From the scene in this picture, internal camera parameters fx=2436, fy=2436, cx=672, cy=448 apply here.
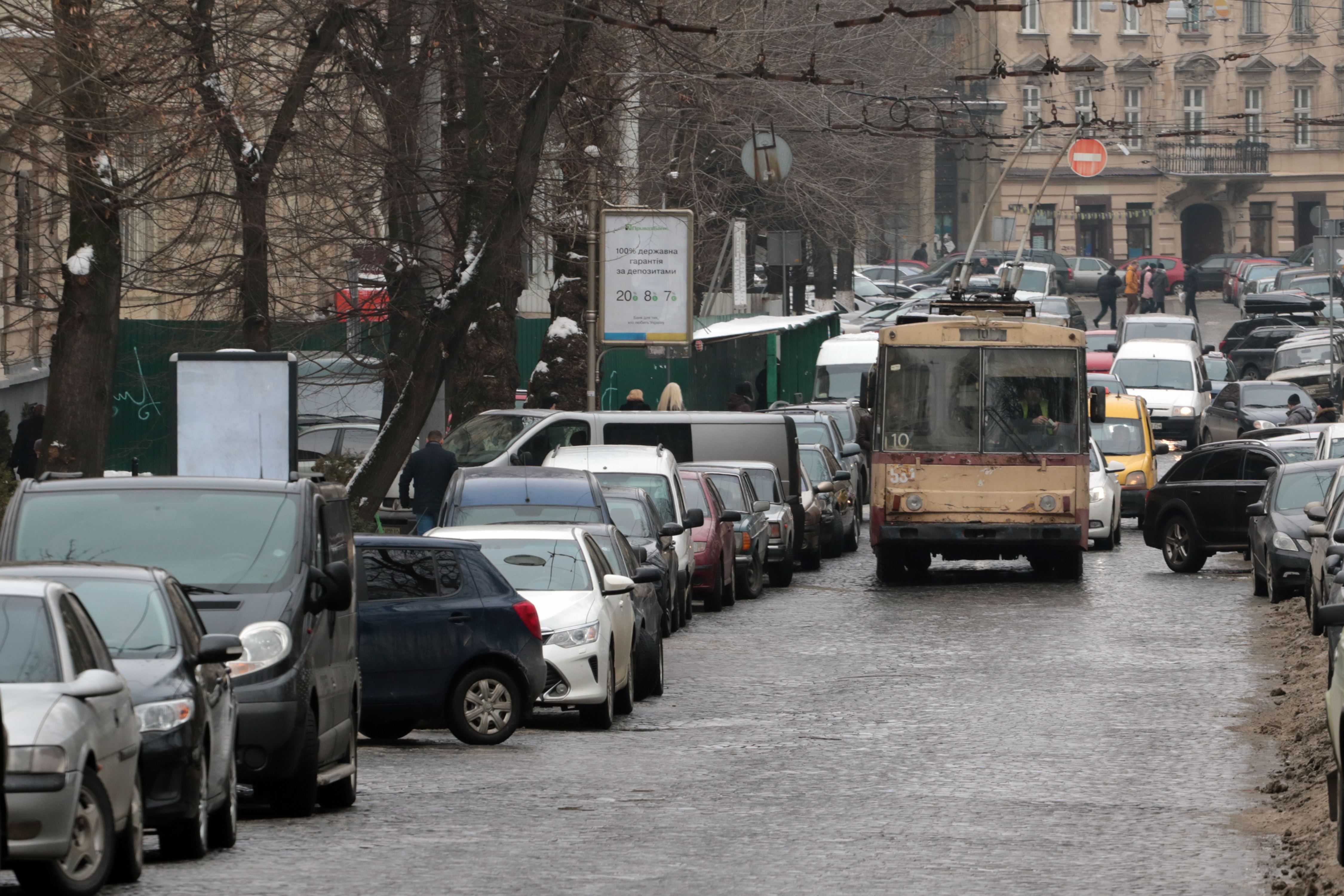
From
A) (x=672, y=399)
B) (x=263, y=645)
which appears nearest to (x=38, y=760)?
(x=263, y=645)

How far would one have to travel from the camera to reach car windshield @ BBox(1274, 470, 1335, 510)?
23.5 meters

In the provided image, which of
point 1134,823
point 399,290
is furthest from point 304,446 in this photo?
point 1134,823

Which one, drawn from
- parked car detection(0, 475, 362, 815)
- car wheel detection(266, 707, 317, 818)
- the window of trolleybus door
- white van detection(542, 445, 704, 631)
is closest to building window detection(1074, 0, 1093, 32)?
the window of trolleybus door

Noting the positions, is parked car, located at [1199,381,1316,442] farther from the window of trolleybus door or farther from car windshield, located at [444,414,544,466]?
car windshield, located at [444,414,544,466]

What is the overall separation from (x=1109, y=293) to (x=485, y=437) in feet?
154

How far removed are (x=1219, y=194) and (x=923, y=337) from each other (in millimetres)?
75646

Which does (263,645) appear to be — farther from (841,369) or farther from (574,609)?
(841,369)

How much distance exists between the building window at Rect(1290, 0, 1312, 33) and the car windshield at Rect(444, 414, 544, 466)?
7643cm

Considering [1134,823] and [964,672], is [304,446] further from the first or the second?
[1134,823]

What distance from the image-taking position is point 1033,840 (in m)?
10.6

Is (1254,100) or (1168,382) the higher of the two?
(1254,100)

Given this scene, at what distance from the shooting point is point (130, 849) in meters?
8.74

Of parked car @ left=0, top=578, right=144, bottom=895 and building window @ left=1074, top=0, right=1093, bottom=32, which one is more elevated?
building window @ left=1074, top=0, right=1093, bottom=32

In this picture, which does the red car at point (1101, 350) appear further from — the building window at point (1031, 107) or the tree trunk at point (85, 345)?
the tree trunk at point (85, 345)
